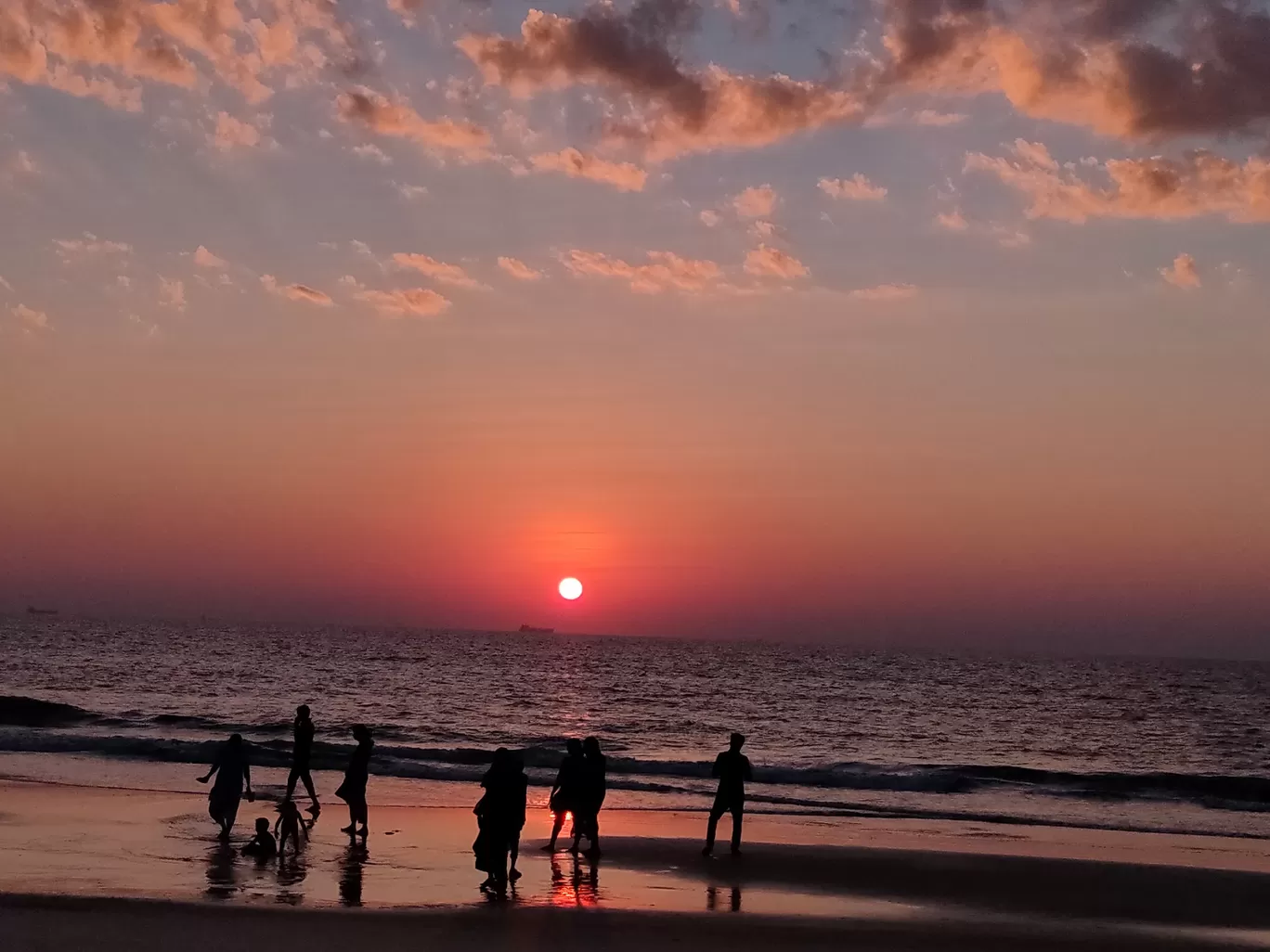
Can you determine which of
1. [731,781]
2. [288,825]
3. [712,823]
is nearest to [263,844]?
[288,825]

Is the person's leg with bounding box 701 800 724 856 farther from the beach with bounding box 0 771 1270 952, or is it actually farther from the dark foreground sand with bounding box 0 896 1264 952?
the dark foreground sand with bounding box 0 896 1264 952

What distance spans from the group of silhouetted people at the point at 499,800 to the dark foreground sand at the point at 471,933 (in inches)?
53.1

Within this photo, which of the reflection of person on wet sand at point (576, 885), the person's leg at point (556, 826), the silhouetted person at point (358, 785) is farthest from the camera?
the silhouetted person at point (358, 785)

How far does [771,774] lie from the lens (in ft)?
115

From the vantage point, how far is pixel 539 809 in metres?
23.1

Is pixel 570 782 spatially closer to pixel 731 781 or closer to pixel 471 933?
pixel 731 781

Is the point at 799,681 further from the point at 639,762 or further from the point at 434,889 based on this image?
the point at 434,889

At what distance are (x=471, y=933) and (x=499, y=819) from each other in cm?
238

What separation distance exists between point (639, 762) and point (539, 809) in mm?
13287

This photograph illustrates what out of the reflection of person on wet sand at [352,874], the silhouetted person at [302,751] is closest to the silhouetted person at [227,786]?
the silhouetted person at [302,751]

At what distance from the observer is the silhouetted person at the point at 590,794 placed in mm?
16609

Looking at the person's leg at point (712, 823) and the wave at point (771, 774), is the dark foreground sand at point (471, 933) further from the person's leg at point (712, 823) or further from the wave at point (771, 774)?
the wave at point (771, 774)

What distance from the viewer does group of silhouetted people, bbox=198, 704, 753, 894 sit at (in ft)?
47.0

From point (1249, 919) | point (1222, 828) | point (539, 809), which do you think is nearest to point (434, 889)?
point (539, 809)
